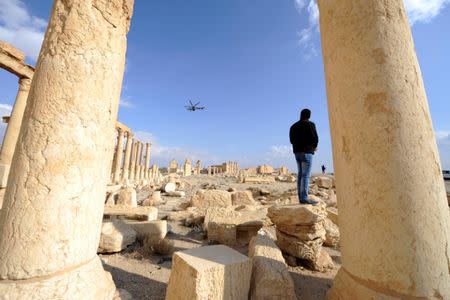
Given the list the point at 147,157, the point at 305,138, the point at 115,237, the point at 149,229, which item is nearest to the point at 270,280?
the point at 305,138

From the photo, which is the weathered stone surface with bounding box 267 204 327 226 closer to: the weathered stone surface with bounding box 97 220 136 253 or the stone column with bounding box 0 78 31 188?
the weathered stone surface with bounding box 97 220 136 253

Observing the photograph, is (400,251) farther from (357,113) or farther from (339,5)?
(339,5)

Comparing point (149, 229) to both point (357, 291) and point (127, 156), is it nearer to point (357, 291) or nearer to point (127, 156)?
point (357, 291)

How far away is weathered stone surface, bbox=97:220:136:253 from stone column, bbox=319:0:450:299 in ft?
11.4

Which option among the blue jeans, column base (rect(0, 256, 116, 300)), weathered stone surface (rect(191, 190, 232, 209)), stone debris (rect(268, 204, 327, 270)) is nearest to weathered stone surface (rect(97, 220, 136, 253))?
column base (rect(0, 256, 116, 300))

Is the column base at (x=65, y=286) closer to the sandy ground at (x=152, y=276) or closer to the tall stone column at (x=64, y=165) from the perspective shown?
the tall stone column at (x=64, y=165)

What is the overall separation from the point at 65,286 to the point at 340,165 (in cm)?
278

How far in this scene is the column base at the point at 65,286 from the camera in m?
1.79

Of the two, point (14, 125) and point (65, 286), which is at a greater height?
point (14, 125)

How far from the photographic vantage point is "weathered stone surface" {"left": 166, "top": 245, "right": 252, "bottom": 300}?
2027 mm

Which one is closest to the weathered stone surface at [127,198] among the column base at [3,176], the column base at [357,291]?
the column base at [3,176]

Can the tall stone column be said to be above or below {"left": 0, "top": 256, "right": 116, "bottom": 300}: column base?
above

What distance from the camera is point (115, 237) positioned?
3.89 m

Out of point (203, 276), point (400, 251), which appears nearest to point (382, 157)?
point (400, 251)
